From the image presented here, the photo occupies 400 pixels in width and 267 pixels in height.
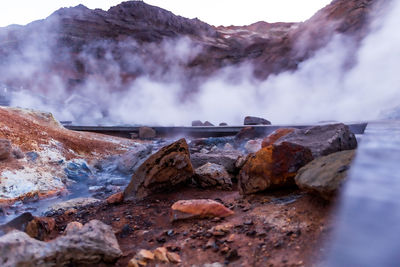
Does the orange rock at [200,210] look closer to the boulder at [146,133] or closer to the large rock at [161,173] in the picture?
the large rock at [161,173]

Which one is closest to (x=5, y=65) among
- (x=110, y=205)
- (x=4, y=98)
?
(x=4, y=98)

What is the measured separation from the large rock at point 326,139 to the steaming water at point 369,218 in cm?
85

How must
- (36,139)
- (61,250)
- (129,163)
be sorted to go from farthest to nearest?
(36,139) → (129,163) → (61,250)

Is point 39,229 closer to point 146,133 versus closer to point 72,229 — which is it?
point 72,229

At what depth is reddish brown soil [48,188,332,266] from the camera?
4.36ft

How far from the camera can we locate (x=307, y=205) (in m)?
1.70

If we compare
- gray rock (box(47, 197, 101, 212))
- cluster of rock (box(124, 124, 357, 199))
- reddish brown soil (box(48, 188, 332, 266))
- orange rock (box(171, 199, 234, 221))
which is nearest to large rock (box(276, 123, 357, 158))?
cluster of rock (box(124, 124, 357, 199))

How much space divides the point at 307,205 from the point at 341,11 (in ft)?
91.8

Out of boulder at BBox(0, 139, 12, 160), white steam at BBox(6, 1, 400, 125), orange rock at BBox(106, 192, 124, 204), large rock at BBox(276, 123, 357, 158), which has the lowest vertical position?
orange rock at BBox(106, 192, 124, 204)

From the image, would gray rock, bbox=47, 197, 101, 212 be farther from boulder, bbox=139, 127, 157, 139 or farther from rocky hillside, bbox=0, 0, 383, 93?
rocky hillside, bbox=0, 0, 383, 93

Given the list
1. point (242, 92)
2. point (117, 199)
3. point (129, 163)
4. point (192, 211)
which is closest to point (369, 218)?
point (192, 211)

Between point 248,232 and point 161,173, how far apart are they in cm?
154

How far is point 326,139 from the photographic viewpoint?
253 cm

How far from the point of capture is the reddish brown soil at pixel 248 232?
4.36 ft
